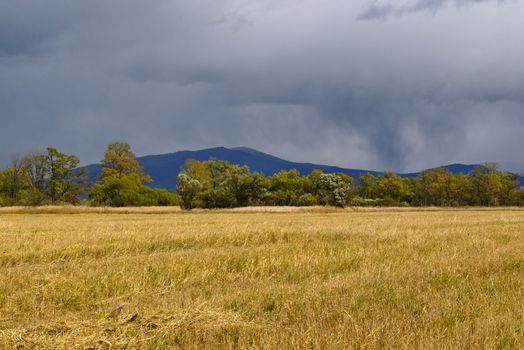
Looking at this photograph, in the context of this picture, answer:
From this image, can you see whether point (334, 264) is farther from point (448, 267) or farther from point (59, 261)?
point (59, 261)

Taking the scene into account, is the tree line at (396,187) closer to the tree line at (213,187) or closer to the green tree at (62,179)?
the tree line at (213,187)

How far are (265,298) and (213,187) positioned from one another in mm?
86839

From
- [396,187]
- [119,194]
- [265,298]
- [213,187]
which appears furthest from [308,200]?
[265,298]

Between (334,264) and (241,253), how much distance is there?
8.33 ft

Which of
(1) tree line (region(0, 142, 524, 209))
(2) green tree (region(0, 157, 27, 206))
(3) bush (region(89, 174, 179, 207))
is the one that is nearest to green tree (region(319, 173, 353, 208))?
(1) tree line (region(0, 142, 524, 209))

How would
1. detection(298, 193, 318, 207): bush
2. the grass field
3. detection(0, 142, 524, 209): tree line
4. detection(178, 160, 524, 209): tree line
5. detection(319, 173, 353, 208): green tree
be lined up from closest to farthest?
the grass field < detection(0, 142, 524, 209): tree line < detection(319, 173, 353, 208): green tree < detection(298, 193, 318, 207): bush < detection(178, 160, 524, 209): tree line

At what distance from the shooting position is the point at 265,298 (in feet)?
24.0

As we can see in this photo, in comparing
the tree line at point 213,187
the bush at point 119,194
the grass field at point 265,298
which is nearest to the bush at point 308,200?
the tree line at point 213,187

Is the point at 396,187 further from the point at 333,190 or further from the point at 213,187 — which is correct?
the point at 213,187

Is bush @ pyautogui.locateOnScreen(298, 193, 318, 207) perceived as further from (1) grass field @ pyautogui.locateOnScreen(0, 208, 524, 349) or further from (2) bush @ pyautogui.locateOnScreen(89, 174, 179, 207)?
(1) grass field @ pyautogui.locateOnScreen(0, 208, 524, 349)

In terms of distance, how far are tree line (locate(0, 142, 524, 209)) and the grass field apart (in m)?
62.1

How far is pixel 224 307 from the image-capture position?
702 centimetres

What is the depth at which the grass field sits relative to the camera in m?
5.34

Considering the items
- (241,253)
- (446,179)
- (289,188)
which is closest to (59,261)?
(241,253)
